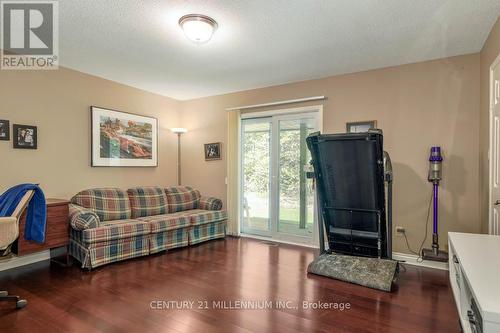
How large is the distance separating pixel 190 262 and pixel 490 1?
12.7ft

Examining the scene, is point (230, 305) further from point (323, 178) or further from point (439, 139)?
point (439, 139)

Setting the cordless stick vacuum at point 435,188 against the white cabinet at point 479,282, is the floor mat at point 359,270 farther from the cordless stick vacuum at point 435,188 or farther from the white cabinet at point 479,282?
the white cabinet at point 479,282

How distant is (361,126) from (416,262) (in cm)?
186

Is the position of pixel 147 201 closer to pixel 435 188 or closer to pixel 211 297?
pixel 211 297

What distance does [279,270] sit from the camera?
3326 millimetres

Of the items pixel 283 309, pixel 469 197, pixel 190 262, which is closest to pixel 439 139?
pixel 469 197

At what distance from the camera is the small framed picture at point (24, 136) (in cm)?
340

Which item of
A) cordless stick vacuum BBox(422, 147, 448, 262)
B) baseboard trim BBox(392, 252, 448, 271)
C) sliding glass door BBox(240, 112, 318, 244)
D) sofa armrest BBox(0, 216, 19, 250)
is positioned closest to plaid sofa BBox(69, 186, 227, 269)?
sliding glass door BBox(240, 112, 318, 244)

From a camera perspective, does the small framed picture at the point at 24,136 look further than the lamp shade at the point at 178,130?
No

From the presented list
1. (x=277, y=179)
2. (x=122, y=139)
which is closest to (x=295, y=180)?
(x=277, y=179)

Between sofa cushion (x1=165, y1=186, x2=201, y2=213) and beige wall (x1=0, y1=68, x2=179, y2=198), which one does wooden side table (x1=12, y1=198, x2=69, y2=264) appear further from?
sofa cushion (x1=165, y1=186, x2=201, y2=213)

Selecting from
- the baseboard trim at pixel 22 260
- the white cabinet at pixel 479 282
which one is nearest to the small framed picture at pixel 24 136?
the baseboard trim at pixel 22 260

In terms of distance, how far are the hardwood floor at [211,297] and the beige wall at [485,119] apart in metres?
0.90

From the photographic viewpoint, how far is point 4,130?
10.8 ft
